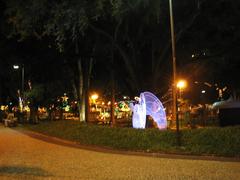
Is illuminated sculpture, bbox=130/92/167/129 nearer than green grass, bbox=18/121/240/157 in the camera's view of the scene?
No

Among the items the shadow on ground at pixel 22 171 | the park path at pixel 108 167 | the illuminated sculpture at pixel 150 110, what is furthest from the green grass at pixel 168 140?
the shadow on ground at pixel 22 171

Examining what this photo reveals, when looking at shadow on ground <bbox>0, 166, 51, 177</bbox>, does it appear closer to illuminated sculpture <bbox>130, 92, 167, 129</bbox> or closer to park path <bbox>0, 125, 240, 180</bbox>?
park path <bbox>0, 125, 240, 180</bbox>

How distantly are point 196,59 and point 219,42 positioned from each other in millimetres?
3328

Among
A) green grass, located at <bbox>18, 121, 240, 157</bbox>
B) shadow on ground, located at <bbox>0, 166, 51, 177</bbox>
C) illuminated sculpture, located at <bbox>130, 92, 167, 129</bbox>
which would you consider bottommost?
shadow on ground, located at <bbox>0, 166, 51, 177</bbox>

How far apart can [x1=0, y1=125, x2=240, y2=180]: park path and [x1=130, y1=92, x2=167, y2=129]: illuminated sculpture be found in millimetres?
10158

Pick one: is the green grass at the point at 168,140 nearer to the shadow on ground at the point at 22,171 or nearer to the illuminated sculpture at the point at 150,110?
the illuminated sculpture at the point at 150,110

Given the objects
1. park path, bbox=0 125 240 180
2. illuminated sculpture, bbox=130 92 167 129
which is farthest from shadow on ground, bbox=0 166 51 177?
illuminated sculpture, bbox=130 92 167 129

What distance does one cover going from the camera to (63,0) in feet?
96.2

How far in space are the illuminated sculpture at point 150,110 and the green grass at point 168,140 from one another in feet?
10.1

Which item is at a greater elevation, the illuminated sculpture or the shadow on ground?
the illuminated sculpture

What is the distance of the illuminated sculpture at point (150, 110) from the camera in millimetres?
32094

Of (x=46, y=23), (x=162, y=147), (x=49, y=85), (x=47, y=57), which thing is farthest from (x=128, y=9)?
(x=49, y=85)

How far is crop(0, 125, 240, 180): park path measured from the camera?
1516 cm

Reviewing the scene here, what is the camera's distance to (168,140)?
2519cm
